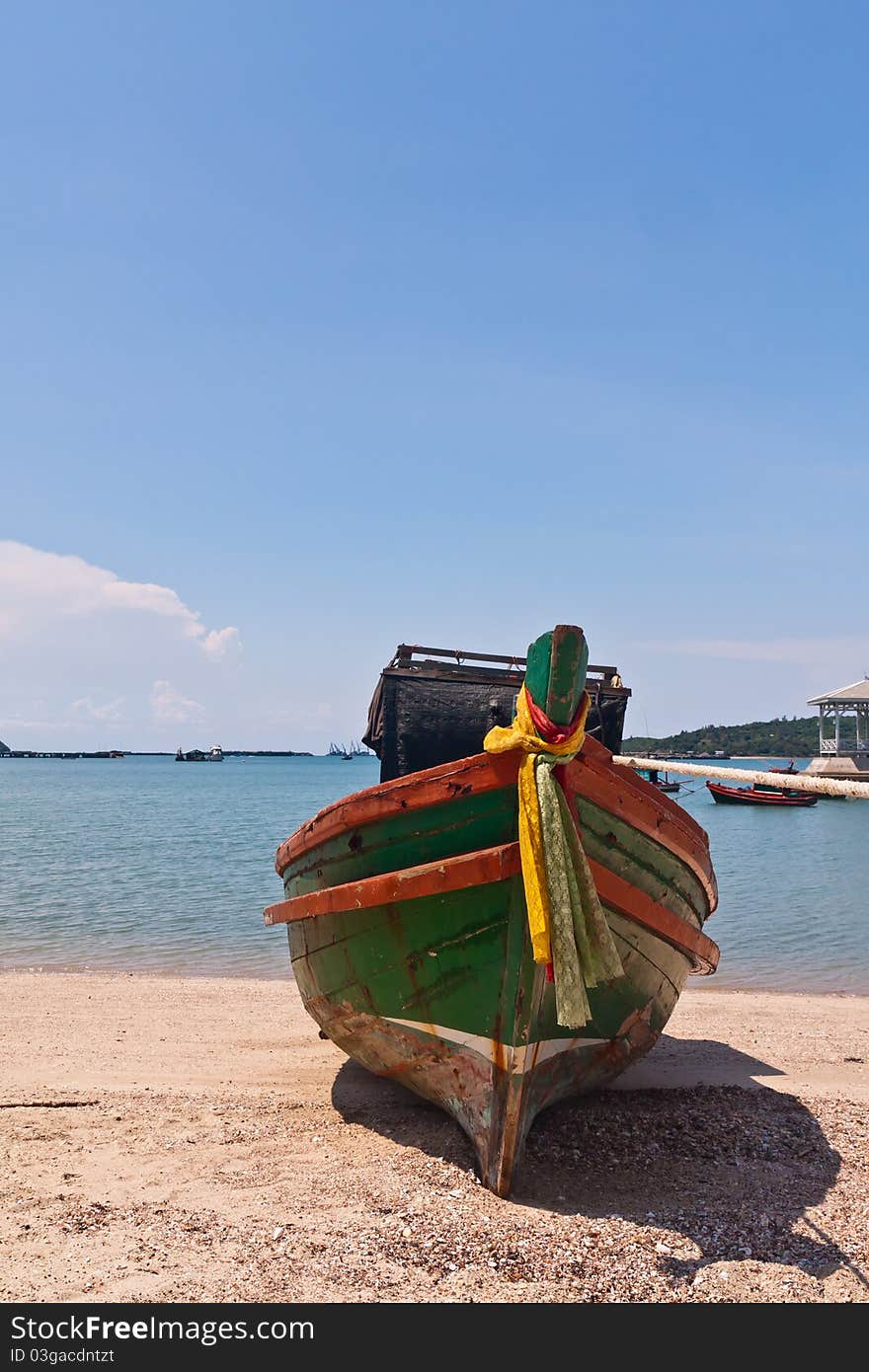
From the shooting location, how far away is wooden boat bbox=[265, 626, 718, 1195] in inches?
167

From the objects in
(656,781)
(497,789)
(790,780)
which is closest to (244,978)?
(656,781)

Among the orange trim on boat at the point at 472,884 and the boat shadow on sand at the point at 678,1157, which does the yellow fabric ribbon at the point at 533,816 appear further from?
the boat shadow on sand at the point at 678,1157

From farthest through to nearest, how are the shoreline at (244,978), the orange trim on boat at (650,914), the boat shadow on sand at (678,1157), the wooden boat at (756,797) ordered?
1. the wooden boat at (756,797)
2. the shoreline at (244,978)
3. the orange trim on boat at (650,914)
4. the boat shadow on sand at (678,1157)

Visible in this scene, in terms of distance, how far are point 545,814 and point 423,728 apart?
4.62m

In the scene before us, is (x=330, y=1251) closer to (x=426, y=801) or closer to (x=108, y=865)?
(x=426, y=801)

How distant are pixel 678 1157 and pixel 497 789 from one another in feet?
8.30

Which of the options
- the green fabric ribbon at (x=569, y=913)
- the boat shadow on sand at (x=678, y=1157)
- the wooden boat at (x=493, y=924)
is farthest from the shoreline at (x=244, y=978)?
the green fabric ribbon at (x=569, y=913)

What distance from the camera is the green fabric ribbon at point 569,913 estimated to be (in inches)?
158

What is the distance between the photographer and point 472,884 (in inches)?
169

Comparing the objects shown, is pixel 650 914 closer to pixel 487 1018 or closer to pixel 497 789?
pixel 487 1018

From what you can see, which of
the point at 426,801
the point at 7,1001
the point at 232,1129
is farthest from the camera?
the point at 7,1001

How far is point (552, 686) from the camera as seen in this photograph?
409 centimetres
